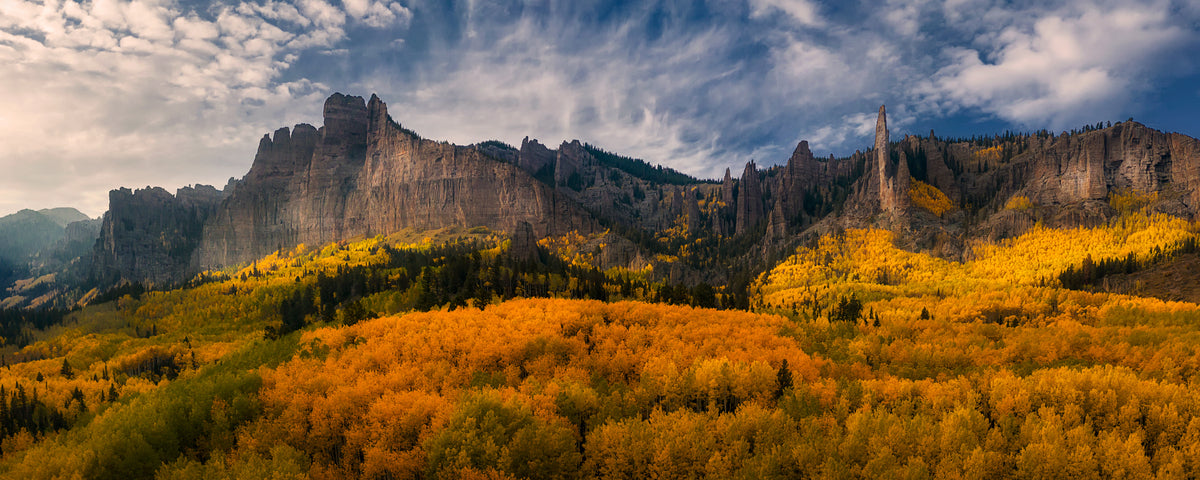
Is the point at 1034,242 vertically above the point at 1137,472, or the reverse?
the point at 1034,242

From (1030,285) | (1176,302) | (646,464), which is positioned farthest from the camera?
(1030,285)

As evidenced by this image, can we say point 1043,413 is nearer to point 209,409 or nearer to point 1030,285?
point 209,409

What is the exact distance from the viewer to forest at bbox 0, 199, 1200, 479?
3897 cm

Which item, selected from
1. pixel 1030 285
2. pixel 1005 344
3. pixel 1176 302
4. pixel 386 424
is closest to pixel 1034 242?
pixel 1030 285

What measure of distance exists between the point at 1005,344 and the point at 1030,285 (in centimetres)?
10421

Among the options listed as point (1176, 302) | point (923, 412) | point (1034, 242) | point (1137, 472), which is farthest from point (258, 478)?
point (1034, 242)

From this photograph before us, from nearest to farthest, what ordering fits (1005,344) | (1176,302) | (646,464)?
(646,464), (1005,344), (1176,302)

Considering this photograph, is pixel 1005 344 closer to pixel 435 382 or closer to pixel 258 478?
pixel 435 382

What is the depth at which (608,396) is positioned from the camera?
5381cm

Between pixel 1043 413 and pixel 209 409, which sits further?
pixel 209 409

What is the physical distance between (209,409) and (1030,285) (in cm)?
21902

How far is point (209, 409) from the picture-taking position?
50.6 metres

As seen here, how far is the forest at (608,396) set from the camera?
39.0 m

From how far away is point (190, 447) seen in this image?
48.1m
